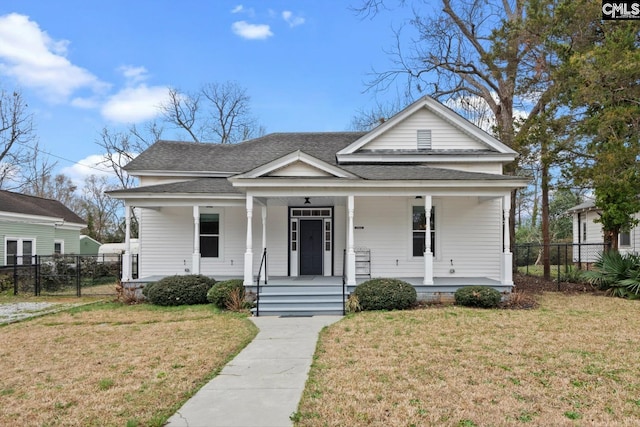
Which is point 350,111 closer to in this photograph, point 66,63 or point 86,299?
point 66,63

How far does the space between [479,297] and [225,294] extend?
674 cm

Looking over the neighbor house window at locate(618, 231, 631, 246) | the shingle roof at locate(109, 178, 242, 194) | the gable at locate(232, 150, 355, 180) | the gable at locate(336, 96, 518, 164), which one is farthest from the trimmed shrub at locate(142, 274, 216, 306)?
the neighbor house window at locate(618, 231, 631, 246)

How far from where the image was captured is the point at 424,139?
15219 millimetres

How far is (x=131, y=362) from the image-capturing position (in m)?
6.75

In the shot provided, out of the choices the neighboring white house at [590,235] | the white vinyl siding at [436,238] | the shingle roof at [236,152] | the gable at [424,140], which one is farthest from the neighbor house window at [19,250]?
the neighboring white house at [590,235]

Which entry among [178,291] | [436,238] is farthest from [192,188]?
[436,238]

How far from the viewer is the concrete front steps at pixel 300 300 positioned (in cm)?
1120

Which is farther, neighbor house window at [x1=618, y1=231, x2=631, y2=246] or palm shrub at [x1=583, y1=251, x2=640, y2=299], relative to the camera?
neighbor house window at [x1=618, y1=231, x2=631, y2=246]

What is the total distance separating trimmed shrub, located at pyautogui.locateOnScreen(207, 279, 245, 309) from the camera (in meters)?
11.7

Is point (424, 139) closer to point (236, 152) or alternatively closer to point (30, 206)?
point (236, 152)

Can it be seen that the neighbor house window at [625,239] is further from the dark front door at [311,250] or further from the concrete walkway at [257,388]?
the concrete walkway at [257,388]

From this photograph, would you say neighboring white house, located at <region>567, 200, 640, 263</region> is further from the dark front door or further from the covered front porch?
the dark front door

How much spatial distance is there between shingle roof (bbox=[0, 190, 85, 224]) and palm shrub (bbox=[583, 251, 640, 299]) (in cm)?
2523

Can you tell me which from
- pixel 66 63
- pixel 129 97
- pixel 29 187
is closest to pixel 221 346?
pixel 66 63
